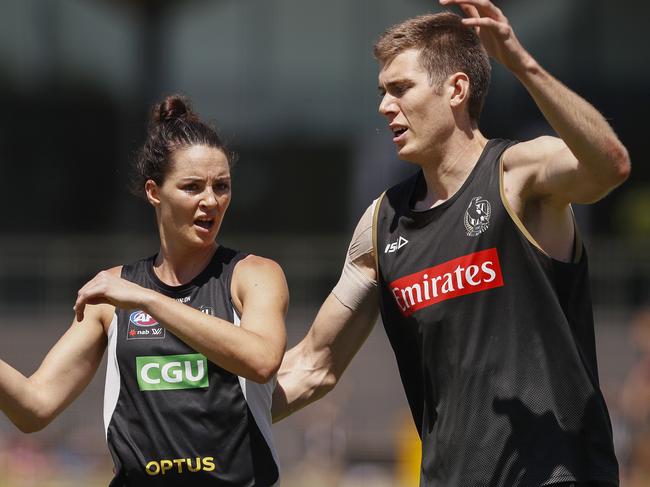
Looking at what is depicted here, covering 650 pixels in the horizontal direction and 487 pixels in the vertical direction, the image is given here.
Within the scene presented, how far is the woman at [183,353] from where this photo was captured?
163 inches

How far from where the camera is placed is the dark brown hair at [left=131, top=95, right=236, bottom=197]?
442 centimetres

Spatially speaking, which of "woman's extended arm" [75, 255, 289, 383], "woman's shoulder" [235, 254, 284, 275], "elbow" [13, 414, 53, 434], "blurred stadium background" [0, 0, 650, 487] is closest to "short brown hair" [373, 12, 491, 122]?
"woman's shoulder" [235, 254, 284, 275]

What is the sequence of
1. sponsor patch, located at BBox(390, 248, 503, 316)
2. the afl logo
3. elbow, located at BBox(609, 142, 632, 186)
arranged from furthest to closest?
1. the afl logo
2. sponsor patch, located at BBox(390, 248, 503, 316)
3. elbow, located at BBox(609, 142, 632, 186)

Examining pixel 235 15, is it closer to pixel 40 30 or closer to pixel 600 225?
pixel 40 30

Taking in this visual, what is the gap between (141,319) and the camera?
4328mm

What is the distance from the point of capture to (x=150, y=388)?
4.25m

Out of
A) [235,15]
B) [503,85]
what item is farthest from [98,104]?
[503,85]

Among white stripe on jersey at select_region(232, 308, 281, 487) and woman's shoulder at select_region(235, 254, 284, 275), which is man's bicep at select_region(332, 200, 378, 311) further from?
white stripe on jersey at select_region(232, 308, 281, 487)

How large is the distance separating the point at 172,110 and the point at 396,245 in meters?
0.97

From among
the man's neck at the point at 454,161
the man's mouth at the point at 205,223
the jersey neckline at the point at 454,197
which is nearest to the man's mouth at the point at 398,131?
the man's neck at the point at 454,161

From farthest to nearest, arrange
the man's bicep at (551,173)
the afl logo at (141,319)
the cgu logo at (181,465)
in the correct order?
the afl logo at (141,319)
the cgu logo at (181,465)
the man's bicep at (551,173)

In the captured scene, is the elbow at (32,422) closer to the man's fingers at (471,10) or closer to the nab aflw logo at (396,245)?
the nab aflw logo at (396,245)

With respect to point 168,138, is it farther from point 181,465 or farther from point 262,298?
point 181,465

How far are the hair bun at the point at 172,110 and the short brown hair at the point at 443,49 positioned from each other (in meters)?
0.74
